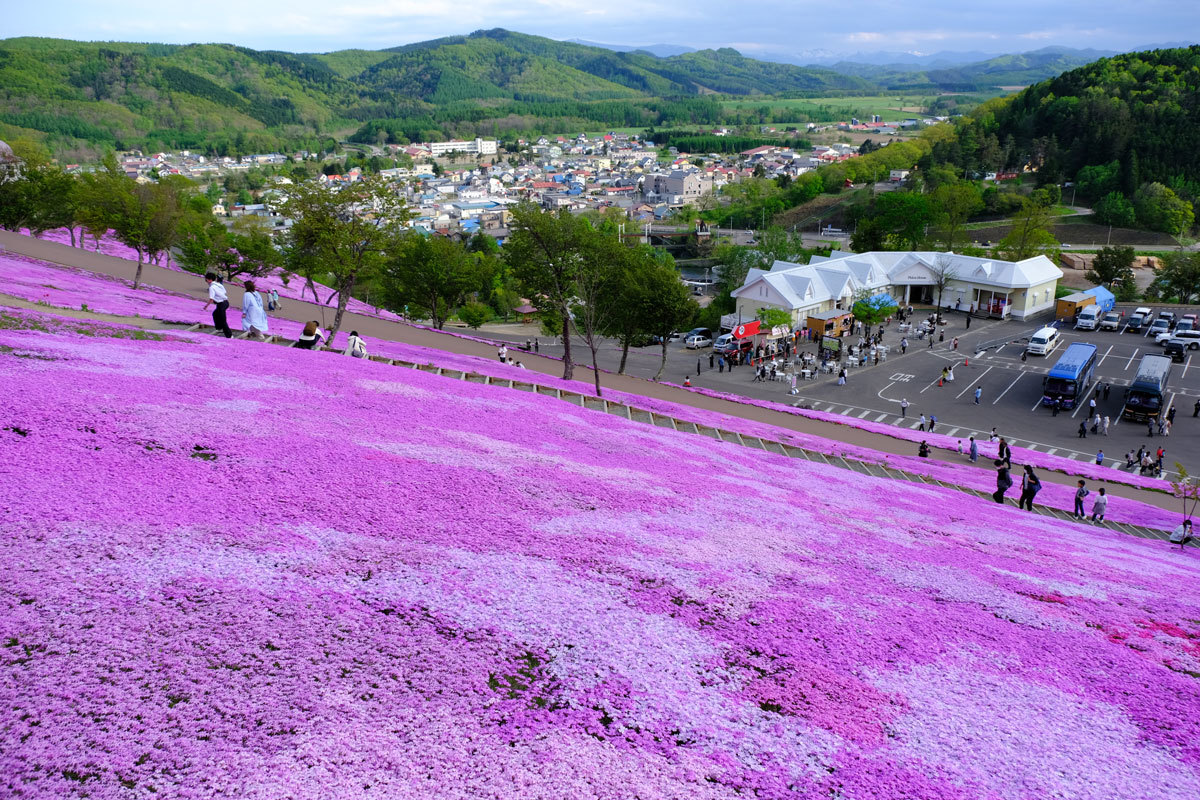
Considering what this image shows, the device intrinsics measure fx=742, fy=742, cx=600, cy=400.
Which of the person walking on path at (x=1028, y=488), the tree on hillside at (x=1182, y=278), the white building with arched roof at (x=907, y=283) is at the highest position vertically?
the tree on hillside at (x=1182, y=278)

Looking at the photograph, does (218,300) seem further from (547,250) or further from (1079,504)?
(1079,504)

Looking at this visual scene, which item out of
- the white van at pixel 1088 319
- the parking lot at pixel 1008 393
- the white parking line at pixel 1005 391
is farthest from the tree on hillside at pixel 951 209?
the white parking line at pixel 1005 391

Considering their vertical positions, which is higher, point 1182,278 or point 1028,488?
point 1182,278

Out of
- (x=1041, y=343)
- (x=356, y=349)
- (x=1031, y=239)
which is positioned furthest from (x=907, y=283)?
(x=356, y=349)

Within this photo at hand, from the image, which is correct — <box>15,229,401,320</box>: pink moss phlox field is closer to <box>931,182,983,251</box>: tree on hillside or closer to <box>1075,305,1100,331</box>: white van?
<box>1075,305,1100,331</box>: white van

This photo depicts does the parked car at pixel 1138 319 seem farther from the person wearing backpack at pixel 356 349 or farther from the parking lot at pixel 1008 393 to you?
the person wearing backpack at pixel 356 349

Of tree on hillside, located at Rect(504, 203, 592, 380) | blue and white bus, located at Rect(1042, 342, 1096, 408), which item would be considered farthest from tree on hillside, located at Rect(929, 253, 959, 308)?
tree on hillside, located at Rect(504, 203, 592, 380)

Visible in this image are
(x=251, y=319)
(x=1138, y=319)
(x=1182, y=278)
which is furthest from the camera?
(x=1182, y=278)
